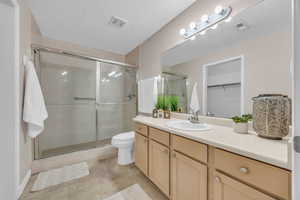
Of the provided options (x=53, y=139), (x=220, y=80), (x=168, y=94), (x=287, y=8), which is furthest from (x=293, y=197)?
(x=53, y=139)

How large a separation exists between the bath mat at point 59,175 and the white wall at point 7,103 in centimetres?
38

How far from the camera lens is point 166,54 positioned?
2076mm

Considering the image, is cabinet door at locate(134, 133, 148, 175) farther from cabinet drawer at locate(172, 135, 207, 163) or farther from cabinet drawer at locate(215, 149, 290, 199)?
cabinet drawer at locate(215, 149, 290, 199)

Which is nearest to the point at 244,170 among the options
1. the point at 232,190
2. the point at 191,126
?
the point at 232,190

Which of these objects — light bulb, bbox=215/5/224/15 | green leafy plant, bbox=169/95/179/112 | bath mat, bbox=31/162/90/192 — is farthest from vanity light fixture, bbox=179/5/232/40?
bath mat, bbox=31/162/90/192

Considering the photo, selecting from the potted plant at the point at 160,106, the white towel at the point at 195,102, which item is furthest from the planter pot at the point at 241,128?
the potted plant at the point at 160,106

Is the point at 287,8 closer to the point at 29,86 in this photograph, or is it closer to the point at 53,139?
the point at 29,86

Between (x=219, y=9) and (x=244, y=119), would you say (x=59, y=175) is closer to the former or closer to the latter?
(x=244, y=119)

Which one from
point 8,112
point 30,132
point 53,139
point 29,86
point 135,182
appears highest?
point 29,86

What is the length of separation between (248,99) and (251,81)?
6.5 inches

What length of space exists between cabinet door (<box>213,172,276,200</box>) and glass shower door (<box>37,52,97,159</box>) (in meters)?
2.46

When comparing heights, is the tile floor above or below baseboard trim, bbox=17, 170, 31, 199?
below

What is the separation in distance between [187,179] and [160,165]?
381 mm

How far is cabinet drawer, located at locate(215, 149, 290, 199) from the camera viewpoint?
1.87 ft
